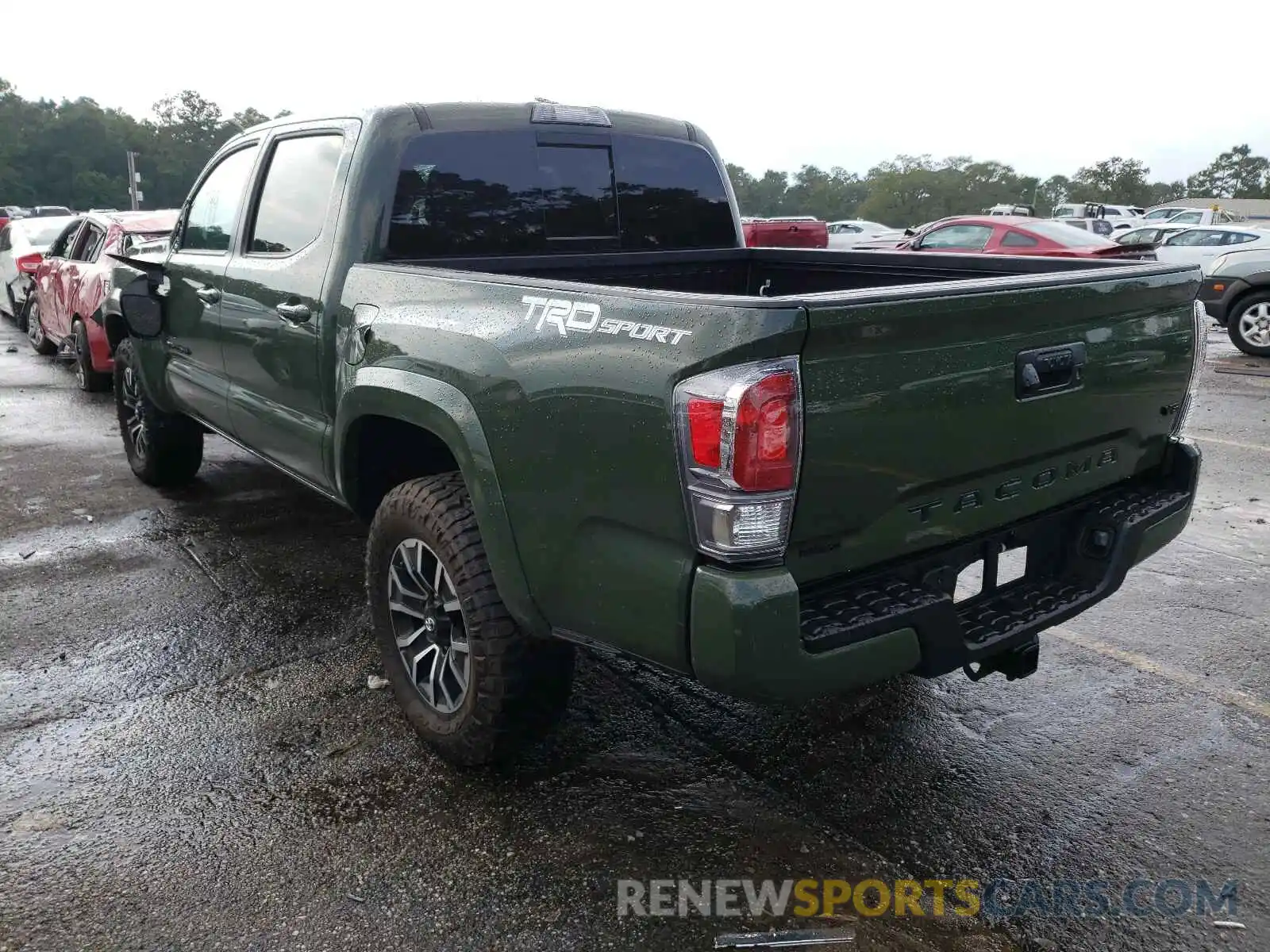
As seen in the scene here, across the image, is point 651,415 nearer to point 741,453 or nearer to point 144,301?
point 741,453

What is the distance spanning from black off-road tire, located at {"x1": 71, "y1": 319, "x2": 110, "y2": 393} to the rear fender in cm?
733

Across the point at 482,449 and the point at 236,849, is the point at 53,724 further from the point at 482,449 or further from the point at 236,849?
the point at 482,449

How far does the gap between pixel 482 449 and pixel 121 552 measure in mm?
3306

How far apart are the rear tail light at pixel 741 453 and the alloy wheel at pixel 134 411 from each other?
463 centimetres

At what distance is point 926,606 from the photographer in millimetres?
2369

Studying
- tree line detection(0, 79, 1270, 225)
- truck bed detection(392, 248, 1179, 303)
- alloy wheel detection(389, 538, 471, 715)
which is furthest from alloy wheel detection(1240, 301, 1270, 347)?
tree line detection(0, 79, 1270, 225)

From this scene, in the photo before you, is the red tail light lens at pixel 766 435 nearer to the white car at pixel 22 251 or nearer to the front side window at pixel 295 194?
the front side window at pixel 295 194

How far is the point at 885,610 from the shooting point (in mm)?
2330

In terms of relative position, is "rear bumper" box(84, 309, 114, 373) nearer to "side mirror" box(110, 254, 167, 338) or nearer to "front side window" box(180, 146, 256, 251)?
"side mirror" box(110, 254, 167, 338)

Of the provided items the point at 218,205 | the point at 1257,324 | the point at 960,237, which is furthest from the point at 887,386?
the point at 960,237

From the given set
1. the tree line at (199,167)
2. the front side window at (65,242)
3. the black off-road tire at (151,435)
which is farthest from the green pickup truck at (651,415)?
the tree line at (199,167)

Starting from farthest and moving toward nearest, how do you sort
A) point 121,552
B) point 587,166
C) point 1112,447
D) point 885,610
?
point 121,552 < point 587,166 < point 1112,447 < point 885,610

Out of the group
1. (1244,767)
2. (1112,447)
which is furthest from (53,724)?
(1244,767)

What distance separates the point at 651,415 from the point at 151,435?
4.59m
